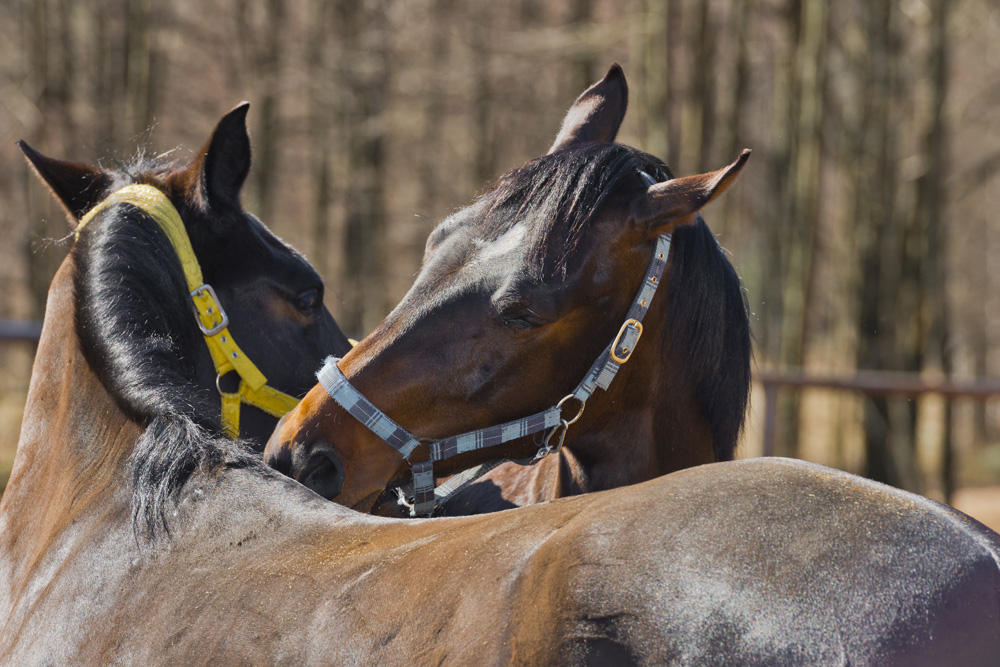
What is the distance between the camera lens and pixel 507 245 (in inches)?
87.5

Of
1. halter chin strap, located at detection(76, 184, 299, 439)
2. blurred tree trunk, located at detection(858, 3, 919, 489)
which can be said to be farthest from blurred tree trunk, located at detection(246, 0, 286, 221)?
halter chin strap, located at detection(76, 184, 299, 439)

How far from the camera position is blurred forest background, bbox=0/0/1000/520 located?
996 cm

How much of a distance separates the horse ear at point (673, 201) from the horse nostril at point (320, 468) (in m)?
0.96

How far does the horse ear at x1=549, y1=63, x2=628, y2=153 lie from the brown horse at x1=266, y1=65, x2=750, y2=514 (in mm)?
407

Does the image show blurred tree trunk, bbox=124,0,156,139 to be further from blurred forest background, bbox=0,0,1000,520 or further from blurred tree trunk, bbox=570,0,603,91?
blurred tree trunk, bbox=570,0,603,91

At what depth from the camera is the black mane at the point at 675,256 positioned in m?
2.23

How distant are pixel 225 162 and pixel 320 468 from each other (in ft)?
3.94

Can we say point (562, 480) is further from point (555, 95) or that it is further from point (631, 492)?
point (555, 95)

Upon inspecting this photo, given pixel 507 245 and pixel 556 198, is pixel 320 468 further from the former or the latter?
pixel 556 198

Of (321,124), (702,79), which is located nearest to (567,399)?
(702,79)

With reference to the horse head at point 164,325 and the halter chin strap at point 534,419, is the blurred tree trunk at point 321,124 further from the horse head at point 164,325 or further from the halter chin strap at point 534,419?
the halter chin strap at point 534,419

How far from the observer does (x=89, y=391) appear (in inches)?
86.2

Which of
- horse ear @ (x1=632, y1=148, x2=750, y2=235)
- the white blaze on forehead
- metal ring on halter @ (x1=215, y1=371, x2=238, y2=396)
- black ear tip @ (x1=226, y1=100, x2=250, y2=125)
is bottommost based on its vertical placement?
metal ring on halter @ (x1=215, y1=371, x2=238, y2=396)

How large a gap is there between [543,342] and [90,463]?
3.64 ft
